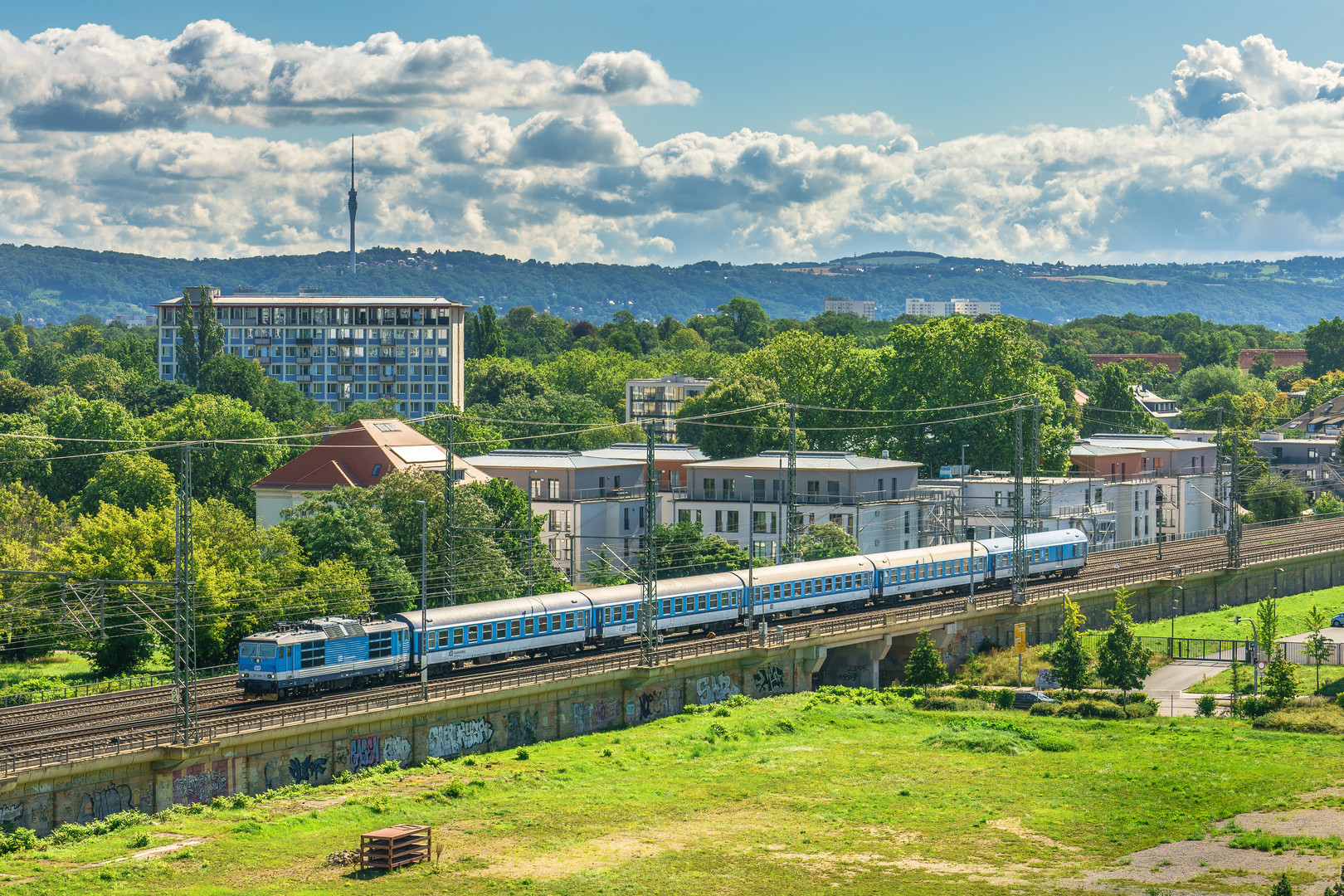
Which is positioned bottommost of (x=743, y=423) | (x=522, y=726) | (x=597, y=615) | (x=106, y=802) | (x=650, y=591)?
(x=522, y=726)

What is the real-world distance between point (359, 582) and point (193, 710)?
76.1 feet

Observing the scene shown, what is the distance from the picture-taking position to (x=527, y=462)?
108562 millimetres

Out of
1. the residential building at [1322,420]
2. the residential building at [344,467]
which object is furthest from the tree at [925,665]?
the residential building at [1322,420]

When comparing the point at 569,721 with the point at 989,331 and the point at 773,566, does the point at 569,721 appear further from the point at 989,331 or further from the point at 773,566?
the point at 989,331

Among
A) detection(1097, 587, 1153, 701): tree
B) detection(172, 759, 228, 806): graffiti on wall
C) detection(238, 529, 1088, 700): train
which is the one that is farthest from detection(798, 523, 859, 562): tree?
detection(172, 759, 228, 806): graffiti on wall

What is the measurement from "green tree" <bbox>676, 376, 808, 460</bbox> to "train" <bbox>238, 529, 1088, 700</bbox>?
38758mm

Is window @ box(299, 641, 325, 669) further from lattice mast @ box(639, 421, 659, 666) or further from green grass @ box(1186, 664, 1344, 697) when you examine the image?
green grass @ box(1186, 664, 1344, 697)

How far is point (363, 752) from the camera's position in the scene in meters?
54.7

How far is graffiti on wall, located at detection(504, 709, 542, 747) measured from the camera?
60656 millimetres

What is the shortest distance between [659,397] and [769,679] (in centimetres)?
12446

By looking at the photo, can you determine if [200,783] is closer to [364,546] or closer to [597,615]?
[597,615]

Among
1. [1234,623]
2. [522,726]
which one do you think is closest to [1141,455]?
[1234,623]

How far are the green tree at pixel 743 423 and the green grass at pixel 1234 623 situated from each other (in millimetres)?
42675

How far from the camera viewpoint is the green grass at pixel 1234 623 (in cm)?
9162
